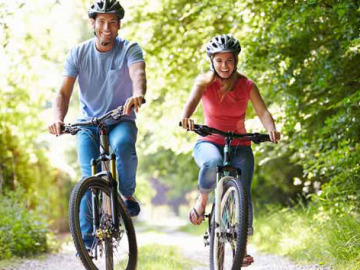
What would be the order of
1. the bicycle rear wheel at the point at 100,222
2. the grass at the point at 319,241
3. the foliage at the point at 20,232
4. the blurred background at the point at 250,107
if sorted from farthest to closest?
the foliage at the point at 20,232 → the blurred background at the point at 250,107 → the grass at the point at 319,241 → the bicycle rear wheel at the point at 100,222

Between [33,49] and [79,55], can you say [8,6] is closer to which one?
[79,55]

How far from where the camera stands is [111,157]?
4.90 metres

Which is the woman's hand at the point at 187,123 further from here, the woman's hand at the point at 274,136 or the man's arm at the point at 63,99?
the man's arm at the point at 63,99

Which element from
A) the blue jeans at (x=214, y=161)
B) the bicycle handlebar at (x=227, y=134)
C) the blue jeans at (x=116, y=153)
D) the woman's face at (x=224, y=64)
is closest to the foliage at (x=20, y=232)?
the blue jeans at (x=116, y=153)

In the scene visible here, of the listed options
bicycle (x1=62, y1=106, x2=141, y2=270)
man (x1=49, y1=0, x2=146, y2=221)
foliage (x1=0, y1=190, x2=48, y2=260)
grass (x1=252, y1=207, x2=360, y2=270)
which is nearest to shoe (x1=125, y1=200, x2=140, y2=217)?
man (x1=49, y1=0, x2=146, y2=221)

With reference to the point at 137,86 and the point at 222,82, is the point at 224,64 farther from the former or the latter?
the point at 137,86

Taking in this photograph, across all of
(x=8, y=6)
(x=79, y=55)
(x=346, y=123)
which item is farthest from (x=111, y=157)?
(x=8, y=6)

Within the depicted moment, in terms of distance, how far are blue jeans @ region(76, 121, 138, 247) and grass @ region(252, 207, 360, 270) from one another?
1.91 meters

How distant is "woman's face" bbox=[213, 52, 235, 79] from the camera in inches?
209

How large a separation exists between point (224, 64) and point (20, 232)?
13.5 ft

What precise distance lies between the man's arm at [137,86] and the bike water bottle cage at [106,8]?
42 centimetres

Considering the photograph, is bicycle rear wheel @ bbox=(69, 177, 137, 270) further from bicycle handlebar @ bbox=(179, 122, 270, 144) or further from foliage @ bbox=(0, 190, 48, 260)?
foliage @ bbox=(0, 190, 48, 260)

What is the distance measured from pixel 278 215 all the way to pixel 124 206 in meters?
6.47

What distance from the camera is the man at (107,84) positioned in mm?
5016
